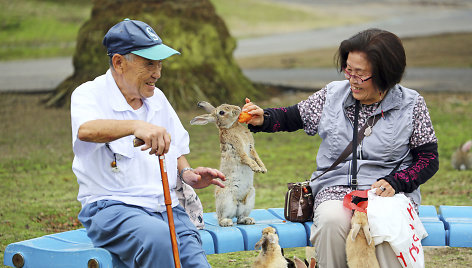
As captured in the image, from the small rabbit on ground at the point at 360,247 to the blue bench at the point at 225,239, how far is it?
0.56 m

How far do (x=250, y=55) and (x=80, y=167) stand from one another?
14811 mm

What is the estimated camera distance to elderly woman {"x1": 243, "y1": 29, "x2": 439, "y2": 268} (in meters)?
4.19

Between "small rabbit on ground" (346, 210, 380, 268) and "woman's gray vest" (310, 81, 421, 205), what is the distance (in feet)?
1.25

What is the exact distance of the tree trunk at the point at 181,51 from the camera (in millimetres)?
11617

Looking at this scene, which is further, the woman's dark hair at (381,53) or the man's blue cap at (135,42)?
the woman's dark hair at (381,53)

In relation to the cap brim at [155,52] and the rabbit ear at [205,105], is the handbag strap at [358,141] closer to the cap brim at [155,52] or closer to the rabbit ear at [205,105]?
the rabbit ear at [205,105]

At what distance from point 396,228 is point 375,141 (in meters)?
0.59

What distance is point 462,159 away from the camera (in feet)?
26.6

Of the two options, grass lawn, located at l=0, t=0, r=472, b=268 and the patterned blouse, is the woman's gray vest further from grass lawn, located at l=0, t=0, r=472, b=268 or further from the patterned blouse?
grass lawn, located at l=0, t=0, r=472, b=268

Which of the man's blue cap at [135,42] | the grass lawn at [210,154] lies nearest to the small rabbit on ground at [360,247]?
the man's blue cap at [135,42]

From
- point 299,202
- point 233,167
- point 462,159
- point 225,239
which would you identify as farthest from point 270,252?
point 462,159

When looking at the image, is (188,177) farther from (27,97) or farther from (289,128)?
(27,97)

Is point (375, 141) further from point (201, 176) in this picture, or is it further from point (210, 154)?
point (210, 154)

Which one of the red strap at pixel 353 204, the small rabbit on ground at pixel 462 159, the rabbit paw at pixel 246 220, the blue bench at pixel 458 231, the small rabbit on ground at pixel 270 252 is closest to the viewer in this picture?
the red strap at pixel 353 204
